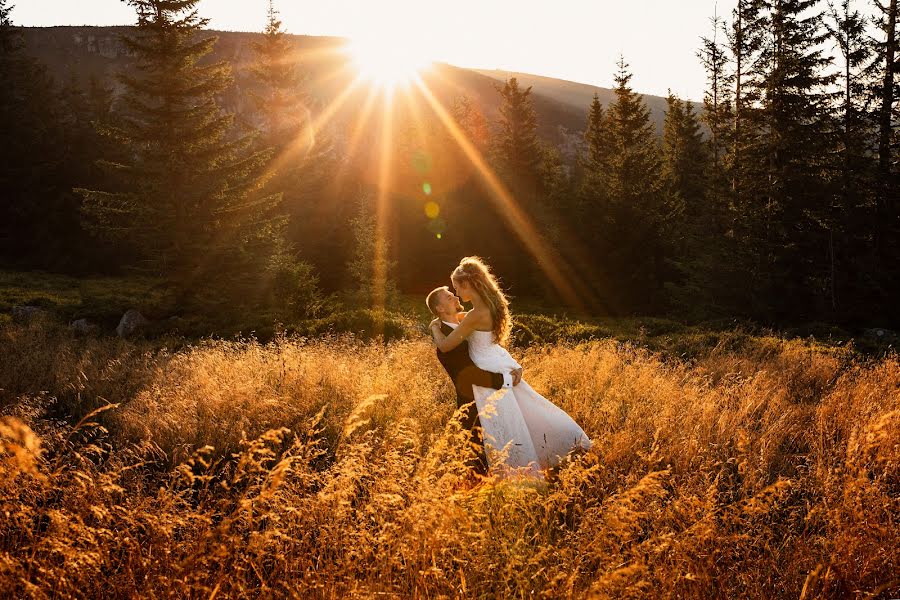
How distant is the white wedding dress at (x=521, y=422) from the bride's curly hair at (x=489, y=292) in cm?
13

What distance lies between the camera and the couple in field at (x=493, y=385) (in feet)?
17.1

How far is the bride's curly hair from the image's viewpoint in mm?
5590

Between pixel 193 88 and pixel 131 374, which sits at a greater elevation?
pixel 193 88

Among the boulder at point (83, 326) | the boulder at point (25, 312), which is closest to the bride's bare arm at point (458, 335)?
the boulder at point (83, 326)

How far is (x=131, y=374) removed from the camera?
30.1 ft

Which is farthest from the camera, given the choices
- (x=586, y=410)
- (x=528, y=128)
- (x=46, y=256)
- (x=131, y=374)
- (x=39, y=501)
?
(x=528, y=128)

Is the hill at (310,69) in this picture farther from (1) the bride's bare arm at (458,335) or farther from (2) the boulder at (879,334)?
(1) the bride's bare arm at (458,335)

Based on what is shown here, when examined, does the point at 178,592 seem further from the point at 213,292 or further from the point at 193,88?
the point at 193,88

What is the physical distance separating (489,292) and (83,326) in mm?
15891

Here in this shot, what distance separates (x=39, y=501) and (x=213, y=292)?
16.1m

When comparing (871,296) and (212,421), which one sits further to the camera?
(871,296)

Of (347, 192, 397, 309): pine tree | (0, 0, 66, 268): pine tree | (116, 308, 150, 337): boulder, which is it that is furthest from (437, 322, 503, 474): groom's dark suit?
(0, 0, 66, 268): pine tree

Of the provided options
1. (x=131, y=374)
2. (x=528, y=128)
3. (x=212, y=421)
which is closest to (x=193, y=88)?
(x=131, y=374)

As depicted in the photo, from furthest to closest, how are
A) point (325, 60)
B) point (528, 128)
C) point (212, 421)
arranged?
point (325, 60) → point (528, 128) → point (212, 421)
